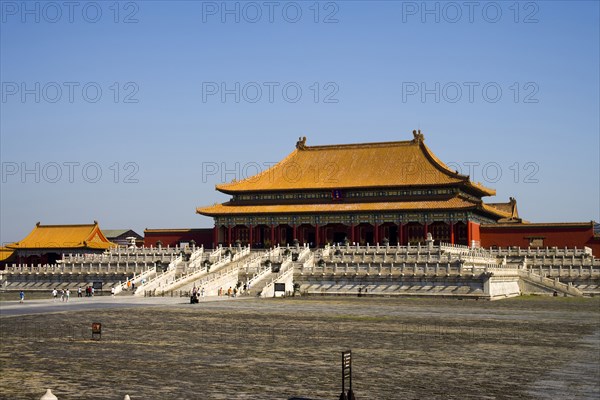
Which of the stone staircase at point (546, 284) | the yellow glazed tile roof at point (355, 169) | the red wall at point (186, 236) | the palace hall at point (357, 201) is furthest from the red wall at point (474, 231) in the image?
the red wall at point (186, 236)

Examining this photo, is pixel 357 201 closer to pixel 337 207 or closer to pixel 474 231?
pixel 337 207

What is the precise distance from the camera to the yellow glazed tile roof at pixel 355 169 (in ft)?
254

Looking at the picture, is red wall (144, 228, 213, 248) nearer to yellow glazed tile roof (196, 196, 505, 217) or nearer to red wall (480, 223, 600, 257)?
yellow glazed tile roof (196, 196, 505, 217)

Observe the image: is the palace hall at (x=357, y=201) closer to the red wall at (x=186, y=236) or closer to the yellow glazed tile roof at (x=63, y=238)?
the red wall at (x=186, y=236)

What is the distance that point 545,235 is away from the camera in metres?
71.4

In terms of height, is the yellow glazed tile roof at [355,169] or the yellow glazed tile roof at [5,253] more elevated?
the yellow glazed tile roof at [355,169]

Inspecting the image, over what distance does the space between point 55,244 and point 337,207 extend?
31069 mm

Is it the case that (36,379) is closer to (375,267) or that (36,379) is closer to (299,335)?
(299,335)

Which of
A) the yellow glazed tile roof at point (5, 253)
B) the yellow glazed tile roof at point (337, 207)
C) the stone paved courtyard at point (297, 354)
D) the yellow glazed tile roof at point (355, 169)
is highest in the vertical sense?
the yellow glazed tile roof at point (355, 169)

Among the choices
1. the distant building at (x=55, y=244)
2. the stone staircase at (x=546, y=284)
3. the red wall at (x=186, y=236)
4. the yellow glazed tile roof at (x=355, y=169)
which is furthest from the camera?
the distant building at (x=55, y=244)

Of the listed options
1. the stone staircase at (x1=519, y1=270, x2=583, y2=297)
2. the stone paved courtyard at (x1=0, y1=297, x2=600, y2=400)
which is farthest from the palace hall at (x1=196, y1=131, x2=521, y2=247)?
the stone paved courtyard at (x1=0, y1=297, x2=600, y2=400)

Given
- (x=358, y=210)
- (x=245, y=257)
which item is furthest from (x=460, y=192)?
(x=245, y=257)

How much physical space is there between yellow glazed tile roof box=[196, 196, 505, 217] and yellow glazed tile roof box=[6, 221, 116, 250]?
13098 mm

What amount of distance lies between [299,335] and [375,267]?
1131 inches
